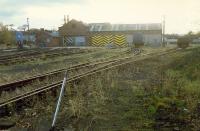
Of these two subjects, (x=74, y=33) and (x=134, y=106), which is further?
(x=74, y=33)

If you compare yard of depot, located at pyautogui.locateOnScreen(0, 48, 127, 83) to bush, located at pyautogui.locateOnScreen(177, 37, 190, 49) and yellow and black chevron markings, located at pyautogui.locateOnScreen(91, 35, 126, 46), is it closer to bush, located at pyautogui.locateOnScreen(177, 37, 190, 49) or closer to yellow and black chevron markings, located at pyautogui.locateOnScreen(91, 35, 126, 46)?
bush, located at pyautogui.locateOnScreen(177, 37, 190, 49)

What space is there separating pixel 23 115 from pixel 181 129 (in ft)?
12.0

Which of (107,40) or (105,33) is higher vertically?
(105,33)

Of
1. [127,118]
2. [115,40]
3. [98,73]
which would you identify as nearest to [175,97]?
[127,118]

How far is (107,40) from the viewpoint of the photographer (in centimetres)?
7256

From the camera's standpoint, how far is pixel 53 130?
6.95 meters

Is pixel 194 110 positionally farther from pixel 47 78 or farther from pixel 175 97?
pixel 47 78

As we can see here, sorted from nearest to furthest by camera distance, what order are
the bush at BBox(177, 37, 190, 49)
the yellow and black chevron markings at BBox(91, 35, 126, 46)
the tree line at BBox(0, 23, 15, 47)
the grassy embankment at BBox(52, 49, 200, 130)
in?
the grassy embankment at BBox(52, 49, 200, 130) → the bush at BBox(177, 37, 190, 49) → the yellow and black chevron markings at BBox(91, 35, 126, 46) → the tree line at BBox(0, 23, 15, 47)

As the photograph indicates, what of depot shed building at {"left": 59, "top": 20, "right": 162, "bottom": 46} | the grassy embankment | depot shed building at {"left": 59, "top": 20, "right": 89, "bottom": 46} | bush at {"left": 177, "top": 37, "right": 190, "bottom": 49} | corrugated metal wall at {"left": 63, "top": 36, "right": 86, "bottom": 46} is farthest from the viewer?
depot shed building at {"left": 59, "top": 20, "right": 89, "bottom": 46}

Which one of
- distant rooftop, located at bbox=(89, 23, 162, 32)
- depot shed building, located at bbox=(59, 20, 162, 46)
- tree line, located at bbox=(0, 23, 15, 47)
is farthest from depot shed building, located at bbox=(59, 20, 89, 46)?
tree line, located at bbox=(0, 23, 15, 47)

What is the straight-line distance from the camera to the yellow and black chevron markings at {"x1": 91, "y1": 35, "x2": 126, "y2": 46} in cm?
7169

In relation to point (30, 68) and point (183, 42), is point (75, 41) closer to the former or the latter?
point (183, 42)

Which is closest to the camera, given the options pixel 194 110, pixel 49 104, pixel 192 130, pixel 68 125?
pixel 192 130

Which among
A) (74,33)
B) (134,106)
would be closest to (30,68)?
(134,106)
